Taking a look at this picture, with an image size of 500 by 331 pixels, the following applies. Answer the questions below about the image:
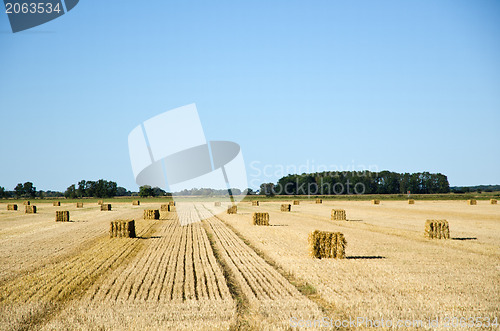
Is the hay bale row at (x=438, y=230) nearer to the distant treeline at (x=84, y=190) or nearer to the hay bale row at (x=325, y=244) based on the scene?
the hay bale row at (x=325, y=244)

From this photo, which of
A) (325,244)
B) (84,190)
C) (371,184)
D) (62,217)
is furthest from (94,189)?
(325,244)

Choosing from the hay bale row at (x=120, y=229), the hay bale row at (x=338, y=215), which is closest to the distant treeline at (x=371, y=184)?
the hay bale row at (x=338, y=215)

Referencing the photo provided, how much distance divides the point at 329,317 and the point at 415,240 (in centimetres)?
1514

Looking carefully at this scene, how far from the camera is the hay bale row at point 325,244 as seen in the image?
658 inches

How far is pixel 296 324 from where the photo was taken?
8812 mm

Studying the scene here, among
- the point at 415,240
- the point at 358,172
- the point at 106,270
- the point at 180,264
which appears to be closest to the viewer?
the point at 106,270

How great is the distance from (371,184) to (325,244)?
157296 mm

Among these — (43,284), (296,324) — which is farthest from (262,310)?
(43,284)

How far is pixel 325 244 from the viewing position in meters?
16.9

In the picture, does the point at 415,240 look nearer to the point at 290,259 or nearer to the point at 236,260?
the point at 290,259

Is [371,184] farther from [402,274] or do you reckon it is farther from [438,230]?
[402,274]

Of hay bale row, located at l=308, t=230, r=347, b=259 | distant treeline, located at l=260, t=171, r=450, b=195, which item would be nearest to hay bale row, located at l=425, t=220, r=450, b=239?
hay bale row, located at l=308, t=230, r=347, b=259

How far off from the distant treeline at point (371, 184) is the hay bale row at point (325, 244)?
144 m

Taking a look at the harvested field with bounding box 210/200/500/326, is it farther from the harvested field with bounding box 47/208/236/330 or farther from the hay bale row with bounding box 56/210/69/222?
the hay bale row with bounding box 56/210/69/222
